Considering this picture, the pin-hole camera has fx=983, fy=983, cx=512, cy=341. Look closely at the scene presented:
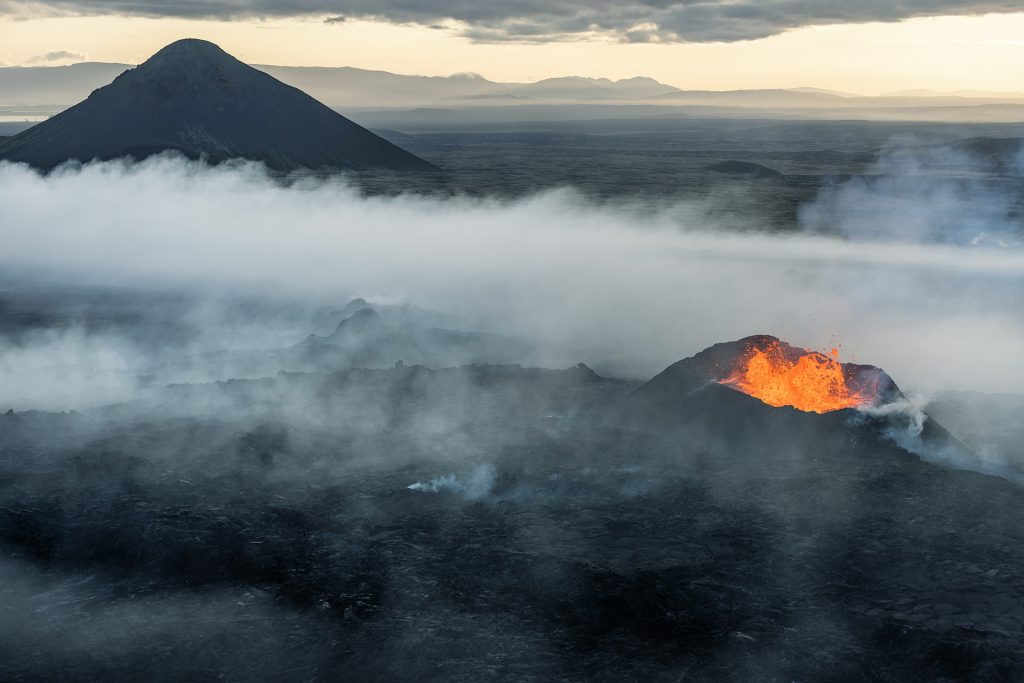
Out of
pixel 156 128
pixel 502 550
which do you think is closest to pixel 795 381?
pixel 502 550

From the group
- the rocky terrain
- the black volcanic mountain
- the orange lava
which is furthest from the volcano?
the black volcanic mountain

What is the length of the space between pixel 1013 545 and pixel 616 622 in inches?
638

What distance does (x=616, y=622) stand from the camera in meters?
32.8

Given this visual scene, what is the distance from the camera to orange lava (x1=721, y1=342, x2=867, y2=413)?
5125cm

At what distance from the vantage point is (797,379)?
52375 millimetres

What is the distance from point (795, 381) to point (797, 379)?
160mm

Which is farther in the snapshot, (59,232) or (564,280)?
(59,232)

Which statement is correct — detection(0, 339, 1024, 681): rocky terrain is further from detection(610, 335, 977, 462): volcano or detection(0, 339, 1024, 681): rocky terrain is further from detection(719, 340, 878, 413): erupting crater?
detection(719, 340, 878, 413): erupting crater

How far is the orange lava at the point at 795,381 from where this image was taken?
51.2 meters

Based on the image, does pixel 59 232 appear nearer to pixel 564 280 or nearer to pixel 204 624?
pixel 564 280

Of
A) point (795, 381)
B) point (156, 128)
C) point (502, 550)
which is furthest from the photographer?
point (156, 128)

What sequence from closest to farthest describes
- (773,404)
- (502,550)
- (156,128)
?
(502,550) < (773,404) < (156,128)

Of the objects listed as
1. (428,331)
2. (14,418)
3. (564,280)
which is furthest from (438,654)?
(564,280)

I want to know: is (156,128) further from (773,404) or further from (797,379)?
(773,404)
